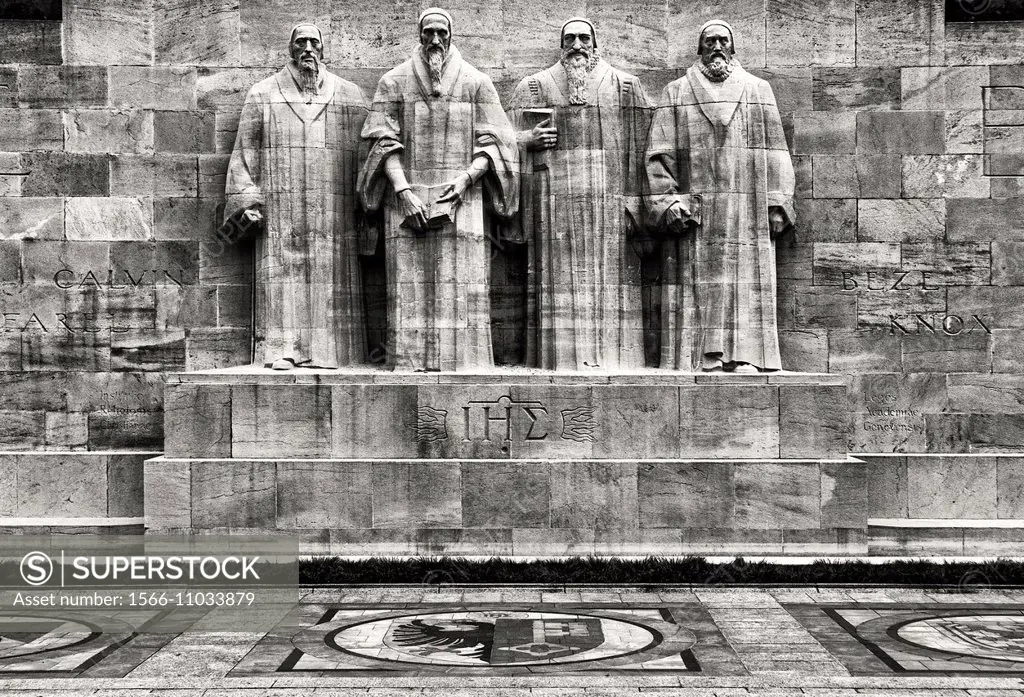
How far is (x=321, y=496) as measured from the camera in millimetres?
15016

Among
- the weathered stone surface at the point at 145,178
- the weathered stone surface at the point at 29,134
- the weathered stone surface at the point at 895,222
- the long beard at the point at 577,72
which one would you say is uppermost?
the long beard at the point at 577,72

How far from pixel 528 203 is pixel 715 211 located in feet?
7.32

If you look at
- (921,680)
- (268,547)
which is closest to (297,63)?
(268,547)

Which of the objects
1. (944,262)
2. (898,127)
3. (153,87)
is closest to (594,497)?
(944,262)

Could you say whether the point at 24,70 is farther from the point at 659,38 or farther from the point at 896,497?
the point at 896,497

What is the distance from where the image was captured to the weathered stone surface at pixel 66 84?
1675 centimetres

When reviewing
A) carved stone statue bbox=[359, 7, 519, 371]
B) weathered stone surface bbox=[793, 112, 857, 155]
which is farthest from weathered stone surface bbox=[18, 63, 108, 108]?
weathered stone surface bbox=[793, 112, 857, 155]

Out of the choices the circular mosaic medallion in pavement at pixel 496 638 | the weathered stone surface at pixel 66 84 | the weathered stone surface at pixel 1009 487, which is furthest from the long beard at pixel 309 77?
the weathered stone surface at pixel 1009 487

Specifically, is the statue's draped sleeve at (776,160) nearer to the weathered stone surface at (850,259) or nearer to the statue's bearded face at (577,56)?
the weathered stone surface at (850,259)

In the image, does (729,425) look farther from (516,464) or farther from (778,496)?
(516,464)

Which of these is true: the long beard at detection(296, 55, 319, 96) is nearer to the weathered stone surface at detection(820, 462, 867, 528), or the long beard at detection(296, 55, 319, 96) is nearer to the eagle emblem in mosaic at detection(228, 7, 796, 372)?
the eagle emblem in mosaic at detection(228, 7, 796, 372)

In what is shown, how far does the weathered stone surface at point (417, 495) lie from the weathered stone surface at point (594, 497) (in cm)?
70

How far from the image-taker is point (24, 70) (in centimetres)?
1675

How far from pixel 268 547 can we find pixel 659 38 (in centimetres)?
780
